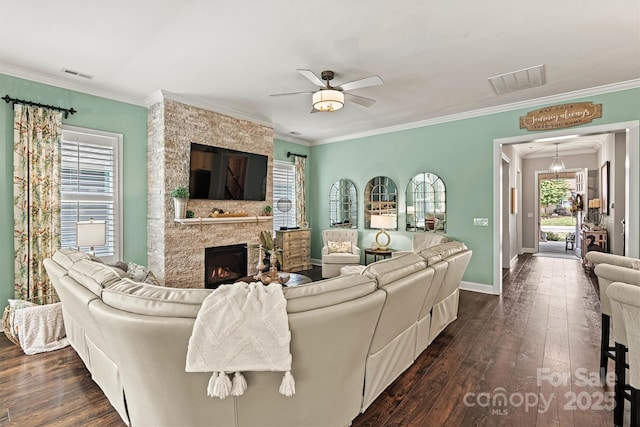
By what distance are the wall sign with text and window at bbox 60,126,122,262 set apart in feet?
19.9

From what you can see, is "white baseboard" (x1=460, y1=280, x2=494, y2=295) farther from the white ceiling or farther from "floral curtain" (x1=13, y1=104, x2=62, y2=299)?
"floral curtain" (x1=13, y1=104, x2=62, y2=299)

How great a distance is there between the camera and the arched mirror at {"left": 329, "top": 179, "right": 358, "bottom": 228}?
6.84 meters

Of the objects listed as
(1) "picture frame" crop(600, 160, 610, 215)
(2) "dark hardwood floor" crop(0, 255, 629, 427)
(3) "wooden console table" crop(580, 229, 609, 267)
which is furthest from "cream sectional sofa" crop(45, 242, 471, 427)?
(1) "picture frame" crop(600, 160, 610, 215)

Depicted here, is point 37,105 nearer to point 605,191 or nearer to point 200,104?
point 200,104

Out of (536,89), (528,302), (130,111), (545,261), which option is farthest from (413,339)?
(545,261)

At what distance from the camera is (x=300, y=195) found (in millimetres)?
7195

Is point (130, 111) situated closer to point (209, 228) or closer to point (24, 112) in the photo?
point (24, 112)

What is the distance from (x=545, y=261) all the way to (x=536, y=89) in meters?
5.17

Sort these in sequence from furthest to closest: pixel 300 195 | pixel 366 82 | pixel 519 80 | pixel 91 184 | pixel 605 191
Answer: pixel 300 195, pixel 605 191, pixel 91 184, pixel 519 80, pixel 366 82

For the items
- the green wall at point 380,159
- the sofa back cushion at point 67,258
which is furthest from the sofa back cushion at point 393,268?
the green wall at point 380,159

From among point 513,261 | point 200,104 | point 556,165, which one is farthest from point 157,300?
point 556,165

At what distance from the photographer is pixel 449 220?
543cm

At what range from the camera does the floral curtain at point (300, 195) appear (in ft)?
23.4

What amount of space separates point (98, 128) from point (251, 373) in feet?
14.0
